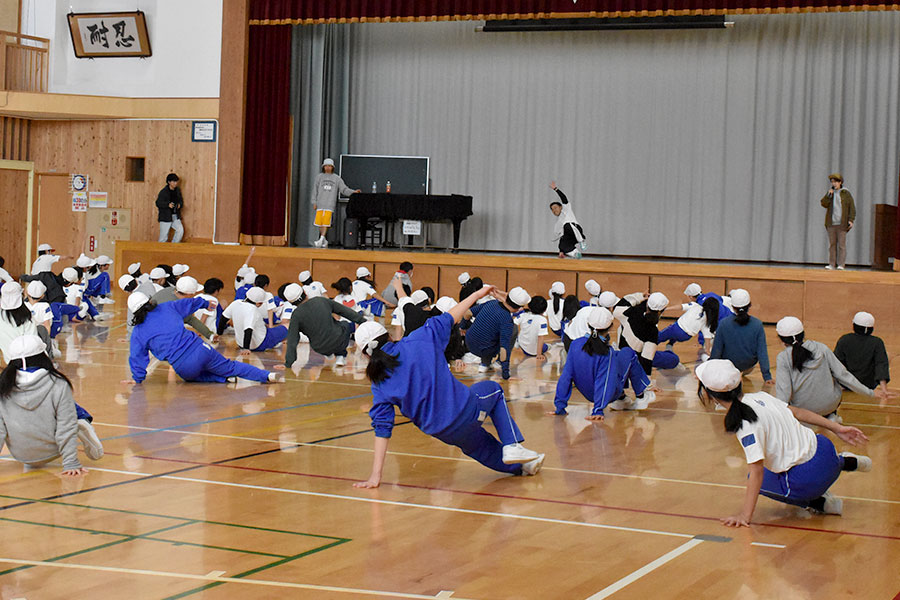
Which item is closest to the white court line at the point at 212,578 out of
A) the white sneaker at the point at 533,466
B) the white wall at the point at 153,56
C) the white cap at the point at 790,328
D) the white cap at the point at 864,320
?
the white sneaker at the point at 533,466

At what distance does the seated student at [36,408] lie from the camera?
6258mm

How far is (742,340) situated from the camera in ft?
35.0

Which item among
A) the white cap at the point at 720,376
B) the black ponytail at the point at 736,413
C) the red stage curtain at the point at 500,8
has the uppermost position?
the red stage curtain at the point at 500,8

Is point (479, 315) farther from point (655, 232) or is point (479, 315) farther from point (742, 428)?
point (655, 232)

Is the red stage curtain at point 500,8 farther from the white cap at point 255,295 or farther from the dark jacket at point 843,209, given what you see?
the white cap at point 255,295

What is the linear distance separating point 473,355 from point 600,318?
3.90 m

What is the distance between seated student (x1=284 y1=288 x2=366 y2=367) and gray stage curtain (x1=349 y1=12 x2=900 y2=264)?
12.2 meters

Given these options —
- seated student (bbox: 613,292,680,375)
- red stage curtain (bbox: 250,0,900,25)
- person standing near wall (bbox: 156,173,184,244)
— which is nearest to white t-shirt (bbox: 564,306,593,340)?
seated student (bbox: 613,292,680,375)

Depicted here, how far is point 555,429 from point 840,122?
608 inches

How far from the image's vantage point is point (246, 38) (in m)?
21.7

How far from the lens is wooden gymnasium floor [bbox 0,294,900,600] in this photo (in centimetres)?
448

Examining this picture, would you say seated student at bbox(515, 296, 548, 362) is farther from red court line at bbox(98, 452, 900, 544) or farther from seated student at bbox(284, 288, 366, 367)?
red court line at bbox(98, 452, 900, 544)

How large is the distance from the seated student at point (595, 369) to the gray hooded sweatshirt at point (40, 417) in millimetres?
4225

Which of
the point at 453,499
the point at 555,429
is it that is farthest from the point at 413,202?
the point at 453,499
